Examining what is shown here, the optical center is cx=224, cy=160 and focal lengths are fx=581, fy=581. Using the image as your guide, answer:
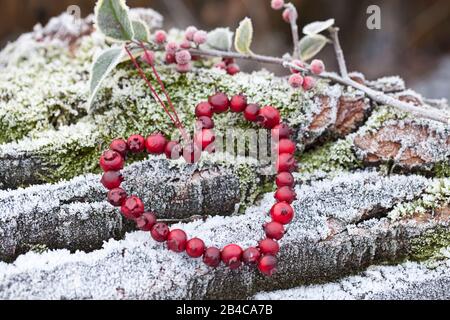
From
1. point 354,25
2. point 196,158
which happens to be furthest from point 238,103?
point 354,25

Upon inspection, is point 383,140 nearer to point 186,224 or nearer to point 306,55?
point 306,55

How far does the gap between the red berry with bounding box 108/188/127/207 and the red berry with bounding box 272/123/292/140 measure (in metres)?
0.32

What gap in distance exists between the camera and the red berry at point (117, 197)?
1.02m

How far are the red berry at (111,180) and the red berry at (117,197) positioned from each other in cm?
2

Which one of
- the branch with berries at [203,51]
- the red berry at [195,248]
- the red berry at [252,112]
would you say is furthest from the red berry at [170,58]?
the red berry at [195,248]

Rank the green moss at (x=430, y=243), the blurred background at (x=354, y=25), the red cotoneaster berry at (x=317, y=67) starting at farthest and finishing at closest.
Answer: the blurred background at (x=354, y=25)
the red cotoneaster berry at (x=317, y=67)
the green moss at (x=430, y=243)

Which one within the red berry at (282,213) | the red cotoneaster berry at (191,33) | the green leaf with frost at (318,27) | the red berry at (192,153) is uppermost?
the green leaf with frost at (318,27)

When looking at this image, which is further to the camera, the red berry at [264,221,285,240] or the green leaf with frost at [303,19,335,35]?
the green leaf with frost at [303,19,335,35]

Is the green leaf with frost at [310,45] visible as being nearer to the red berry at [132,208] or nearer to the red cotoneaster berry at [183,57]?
the red cotoneaster berry at [183,57]

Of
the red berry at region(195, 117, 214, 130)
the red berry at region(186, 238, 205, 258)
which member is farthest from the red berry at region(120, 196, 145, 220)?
the red berry at region(195, 117, 214, 130)

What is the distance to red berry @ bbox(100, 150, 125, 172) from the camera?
1054 mm

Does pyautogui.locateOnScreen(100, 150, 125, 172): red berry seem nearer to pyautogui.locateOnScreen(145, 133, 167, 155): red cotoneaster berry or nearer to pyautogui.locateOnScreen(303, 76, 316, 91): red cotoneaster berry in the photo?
pyautogui.locateOnScreen(145, 133, 167, 155): red cotoneaster berry
